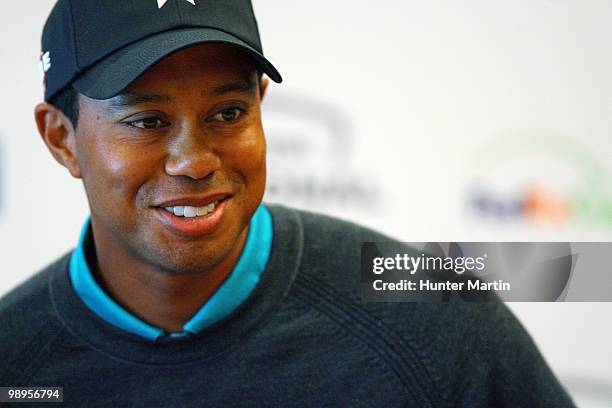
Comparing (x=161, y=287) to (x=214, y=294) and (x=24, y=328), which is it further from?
(x=24, y=328)

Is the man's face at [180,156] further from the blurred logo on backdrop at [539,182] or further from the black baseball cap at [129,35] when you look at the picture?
the blurred logo on backdrop at [539,182]

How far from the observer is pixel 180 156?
2.64 ft

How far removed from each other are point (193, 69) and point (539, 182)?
2.07 feet

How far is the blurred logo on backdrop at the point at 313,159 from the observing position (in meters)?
1.26

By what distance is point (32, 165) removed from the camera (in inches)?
50.8

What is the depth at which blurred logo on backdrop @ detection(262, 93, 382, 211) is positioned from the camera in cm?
126

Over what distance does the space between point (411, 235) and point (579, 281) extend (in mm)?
262

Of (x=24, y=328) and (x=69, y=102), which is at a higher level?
(x=69, y=102)

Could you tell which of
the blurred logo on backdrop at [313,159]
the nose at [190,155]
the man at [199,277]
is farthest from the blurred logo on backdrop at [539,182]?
the nose at [190,155]

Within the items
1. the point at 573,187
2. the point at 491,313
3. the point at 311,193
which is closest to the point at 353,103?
the point at 311,193

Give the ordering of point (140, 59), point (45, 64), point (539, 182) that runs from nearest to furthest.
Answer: point (140, 59) → point (45, 64) → point (539, 182)

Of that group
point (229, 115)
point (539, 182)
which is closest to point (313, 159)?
point (539, 182)

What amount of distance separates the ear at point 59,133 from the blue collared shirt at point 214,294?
0.11 metres

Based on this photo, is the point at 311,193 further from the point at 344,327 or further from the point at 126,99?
the point at 126,99
